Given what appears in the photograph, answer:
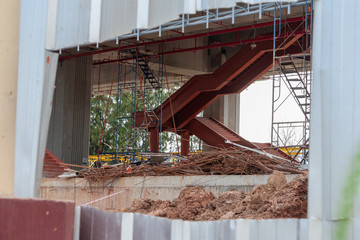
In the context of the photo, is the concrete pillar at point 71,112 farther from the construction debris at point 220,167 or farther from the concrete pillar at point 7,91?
the concrete pillar at point 7,91

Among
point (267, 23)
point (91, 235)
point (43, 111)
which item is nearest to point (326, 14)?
point (91, 235)

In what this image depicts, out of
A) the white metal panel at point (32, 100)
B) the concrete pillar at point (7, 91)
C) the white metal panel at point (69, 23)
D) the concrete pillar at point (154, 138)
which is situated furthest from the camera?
the concrete pillar at point (154, 138)

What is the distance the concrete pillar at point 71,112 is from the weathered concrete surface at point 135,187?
1300cm

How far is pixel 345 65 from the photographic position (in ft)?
30.8

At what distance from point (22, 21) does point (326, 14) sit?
7626 mm

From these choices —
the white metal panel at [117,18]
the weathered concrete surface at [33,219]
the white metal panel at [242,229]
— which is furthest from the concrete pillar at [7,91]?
the white metal panel at [242,229]

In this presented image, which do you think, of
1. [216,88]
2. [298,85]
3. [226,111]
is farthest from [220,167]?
[226,111]

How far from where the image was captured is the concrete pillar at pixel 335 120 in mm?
9070

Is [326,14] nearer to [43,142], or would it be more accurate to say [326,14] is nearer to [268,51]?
[43,142]

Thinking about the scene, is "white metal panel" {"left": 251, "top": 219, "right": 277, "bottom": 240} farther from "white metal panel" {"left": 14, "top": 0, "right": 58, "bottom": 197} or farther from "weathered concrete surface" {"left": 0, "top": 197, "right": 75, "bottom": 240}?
"white metal panel" {"left": 14, "top": 0, "right": 58, "bottom": 197}

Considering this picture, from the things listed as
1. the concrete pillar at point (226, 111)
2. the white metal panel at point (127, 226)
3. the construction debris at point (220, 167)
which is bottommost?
the white metal panel at point (127, 226)

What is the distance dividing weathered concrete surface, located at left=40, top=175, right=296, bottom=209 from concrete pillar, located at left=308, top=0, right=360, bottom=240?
549 cm

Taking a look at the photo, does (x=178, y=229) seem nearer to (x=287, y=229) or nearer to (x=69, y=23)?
(x=287, y=229)

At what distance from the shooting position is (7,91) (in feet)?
45.3
